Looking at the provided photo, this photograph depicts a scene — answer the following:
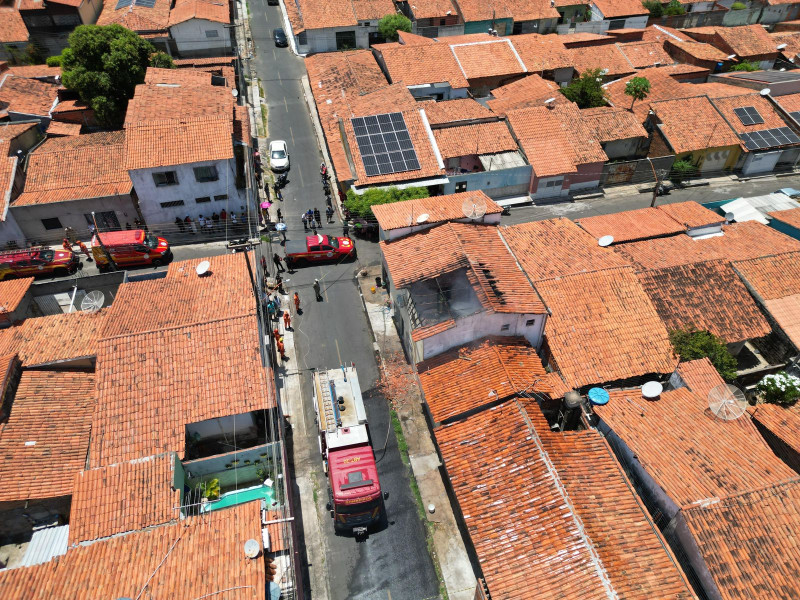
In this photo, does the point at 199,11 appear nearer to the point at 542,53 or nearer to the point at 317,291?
the point at 542,53

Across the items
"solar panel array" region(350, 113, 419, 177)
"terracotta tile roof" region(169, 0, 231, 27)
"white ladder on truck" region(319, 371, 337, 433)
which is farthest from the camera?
"terracotta tile roof" region(169, 0, 231, 27)

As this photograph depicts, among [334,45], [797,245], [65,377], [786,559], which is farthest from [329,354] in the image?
[334,45]

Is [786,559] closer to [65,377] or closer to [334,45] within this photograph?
[65,377]

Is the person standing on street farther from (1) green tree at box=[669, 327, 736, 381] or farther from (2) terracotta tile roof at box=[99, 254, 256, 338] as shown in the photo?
(1) green tree at box=[669, 327, 736, 381]

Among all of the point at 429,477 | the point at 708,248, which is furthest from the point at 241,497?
the point at 708,248

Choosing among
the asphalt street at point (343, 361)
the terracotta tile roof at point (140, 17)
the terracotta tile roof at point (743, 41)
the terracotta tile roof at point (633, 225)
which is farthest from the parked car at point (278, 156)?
the terracotta tile roof at point (743, 41)

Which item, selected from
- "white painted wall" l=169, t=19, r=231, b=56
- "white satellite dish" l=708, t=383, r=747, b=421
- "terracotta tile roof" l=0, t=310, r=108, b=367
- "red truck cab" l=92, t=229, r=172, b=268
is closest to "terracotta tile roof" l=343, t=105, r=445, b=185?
"red truck cab" l=92, t=229, r=172, b=268
